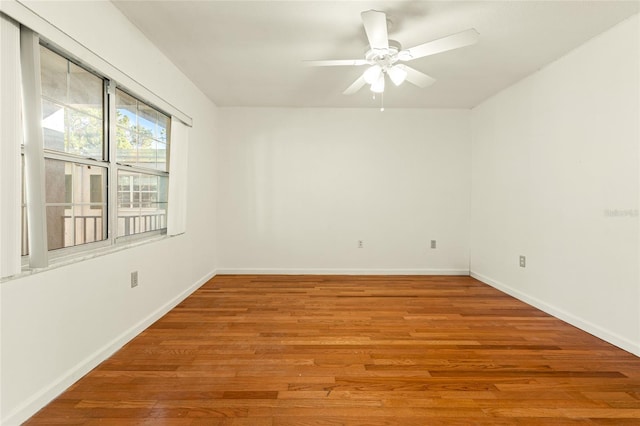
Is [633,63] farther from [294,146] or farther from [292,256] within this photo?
[292,256]

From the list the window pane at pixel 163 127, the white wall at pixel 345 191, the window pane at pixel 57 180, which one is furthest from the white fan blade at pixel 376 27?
the white wall at pixel 345 191

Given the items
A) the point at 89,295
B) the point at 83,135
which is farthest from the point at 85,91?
the point at 89,295

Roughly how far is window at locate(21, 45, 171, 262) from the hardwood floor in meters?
0.91

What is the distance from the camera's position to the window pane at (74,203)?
1830 millimetres

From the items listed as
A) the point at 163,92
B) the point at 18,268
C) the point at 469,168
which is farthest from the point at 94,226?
the point at 469,168

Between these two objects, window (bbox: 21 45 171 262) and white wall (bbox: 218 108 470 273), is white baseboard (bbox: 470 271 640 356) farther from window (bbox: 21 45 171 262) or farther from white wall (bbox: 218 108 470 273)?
window (bbox: 21 45 171 262)

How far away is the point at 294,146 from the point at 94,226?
9.37 feet

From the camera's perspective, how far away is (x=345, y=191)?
4.58 meters

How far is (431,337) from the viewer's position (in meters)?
2.48

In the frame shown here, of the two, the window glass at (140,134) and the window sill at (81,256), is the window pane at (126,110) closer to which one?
the window glass at (140,134)

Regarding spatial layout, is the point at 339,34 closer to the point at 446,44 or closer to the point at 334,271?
the point at 446,44

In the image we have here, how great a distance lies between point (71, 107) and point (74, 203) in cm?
60

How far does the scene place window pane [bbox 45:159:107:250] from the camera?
1.83 m

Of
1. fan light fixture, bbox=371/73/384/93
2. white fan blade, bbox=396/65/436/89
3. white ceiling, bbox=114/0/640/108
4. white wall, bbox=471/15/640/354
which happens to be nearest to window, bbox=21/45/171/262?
white ceiling, bbox=114/0/640/108
